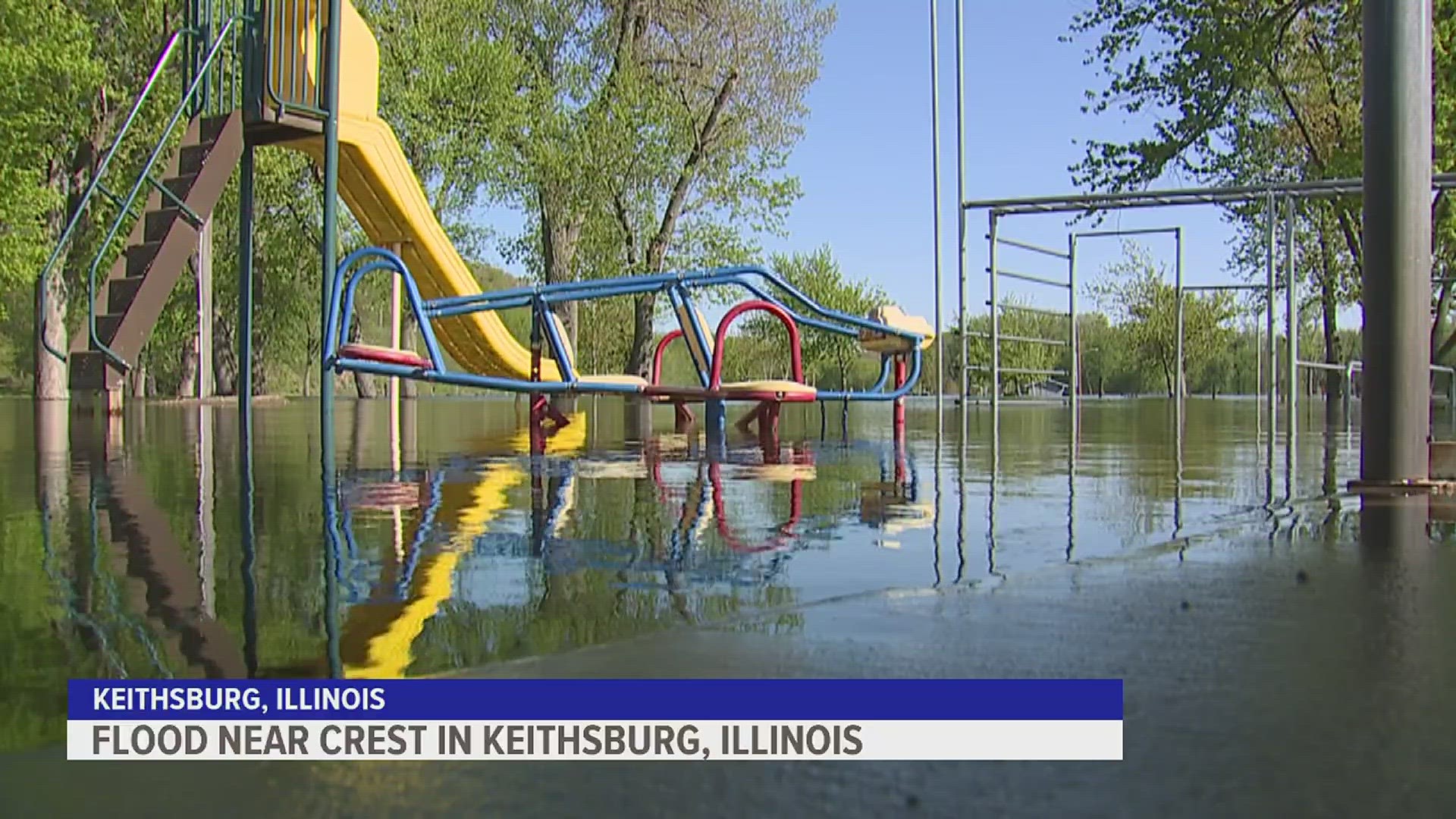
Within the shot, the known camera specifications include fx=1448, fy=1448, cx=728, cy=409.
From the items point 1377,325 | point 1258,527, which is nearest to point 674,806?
point 1258,527

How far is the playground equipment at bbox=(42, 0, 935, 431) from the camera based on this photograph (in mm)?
10633

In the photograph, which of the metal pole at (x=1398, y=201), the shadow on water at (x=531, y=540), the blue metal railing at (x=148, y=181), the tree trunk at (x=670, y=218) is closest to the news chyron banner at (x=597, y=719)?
the shadow on water at (x=531, y=540)

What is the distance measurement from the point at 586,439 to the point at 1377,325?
828 centimetres

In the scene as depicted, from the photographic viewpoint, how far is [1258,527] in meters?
5.18

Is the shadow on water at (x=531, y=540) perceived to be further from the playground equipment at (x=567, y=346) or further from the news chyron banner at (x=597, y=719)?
the playground equipment at (x=567, y=346)

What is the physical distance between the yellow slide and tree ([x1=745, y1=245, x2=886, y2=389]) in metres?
34.5

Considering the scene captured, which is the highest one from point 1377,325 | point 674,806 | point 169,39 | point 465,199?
point 465,199

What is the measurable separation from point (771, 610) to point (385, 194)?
1124cm

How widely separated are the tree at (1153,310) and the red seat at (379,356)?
4137cm

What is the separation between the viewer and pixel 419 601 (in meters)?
3.53

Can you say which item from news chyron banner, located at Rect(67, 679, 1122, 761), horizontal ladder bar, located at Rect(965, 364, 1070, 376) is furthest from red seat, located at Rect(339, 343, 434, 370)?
news chyron banner, located at Rect(67, 679, 1122, 761)

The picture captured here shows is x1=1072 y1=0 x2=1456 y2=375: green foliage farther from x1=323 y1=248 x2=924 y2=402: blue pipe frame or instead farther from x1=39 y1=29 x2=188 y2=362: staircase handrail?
x1=39 y1=29 x2=188 y2=362: staircase handrail

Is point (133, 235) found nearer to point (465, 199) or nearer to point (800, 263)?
point (465, 199)

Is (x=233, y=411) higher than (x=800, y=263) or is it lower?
lower
